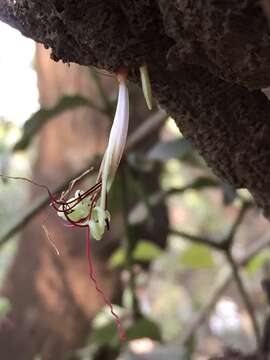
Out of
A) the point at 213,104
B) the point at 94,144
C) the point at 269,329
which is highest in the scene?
the point at 94,144

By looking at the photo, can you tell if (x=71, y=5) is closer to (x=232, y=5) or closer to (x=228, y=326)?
(x=232, y=5)

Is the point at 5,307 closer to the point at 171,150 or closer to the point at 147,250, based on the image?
the point at 147,250

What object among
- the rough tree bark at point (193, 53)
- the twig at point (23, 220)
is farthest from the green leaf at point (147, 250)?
the rough tree bark at point (193, 53)

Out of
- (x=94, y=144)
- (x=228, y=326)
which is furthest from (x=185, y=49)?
(x=228, y=326)

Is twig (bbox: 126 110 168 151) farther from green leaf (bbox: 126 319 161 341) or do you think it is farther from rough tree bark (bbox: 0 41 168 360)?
green leaf (bbox: 126 319 161 341)

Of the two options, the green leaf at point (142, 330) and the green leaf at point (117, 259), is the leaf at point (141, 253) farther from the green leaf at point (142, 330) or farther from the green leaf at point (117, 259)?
the green leaf at point (142, 330)
